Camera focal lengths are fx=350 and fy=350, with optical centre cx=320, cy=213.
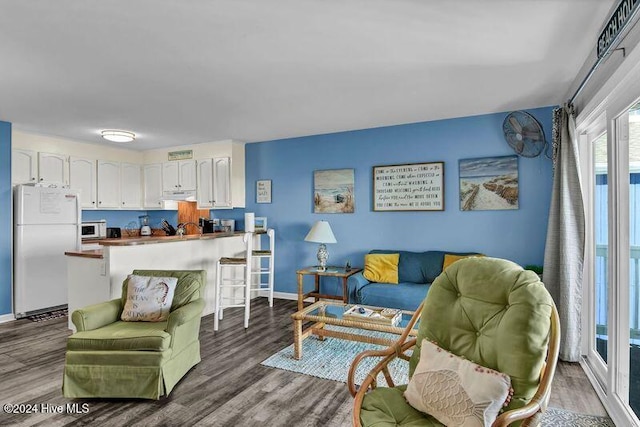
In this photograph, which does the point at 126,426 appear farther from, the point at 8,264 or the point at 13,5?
the point at 8,264

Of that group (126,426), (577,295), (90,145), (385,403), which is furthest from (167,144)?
(577,295)

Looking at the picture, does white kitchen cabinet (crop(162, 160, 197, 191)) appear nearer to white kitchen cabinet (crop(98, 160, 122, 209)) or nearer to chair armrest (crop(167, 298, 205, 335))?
white kitchen cabinet (crop(98, 160, 122, 209))

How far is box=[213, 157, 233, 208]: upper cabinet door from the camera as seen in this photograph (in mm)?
5281

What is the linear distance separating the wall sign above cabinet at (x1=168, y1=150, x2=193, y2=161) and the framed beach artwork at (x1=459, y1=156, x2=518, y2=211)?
403cm

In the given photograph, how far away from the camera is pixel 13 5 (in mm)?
1882

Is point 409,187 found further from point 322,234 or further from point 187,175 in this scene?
point 187,175

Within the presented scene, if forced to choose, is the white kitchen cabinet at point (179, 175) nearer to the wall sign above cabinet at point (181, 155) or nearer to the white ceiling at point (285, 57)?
the wall sign above cabinet at point (181, 155)

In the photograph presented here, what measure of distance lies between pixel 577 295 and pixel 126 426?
11.4 ft

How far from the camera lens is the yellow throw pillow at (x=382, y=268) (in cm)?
414

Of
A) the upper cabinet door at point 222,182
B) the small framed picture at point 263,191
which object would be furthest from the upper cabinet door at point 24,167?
the small framed picture at point 263,191

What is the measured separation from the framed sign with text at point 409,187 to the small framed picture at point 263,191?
1.69 meters

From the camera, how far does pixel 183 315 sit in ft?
8.43

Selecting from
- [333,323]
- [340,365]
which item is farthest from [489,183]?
[340,365]

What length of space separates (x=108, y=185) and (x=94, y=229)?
0.74 meters
